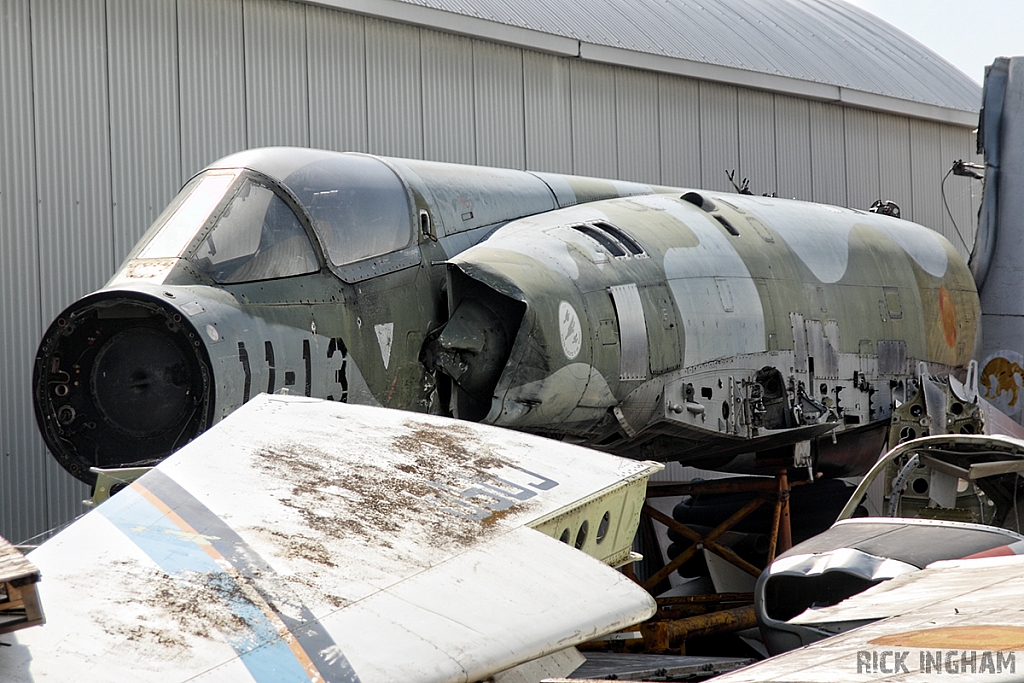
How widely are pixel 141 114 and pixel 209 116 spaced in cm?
77

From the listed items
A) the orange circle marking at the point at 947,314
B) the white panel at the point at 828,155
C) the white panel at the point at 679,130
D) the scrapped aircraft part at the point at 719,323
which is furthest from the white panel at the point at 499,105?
the white panel at the point at 828,155

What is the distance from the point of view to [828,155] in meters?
19.0

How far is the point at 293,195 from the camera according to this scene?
7.80m

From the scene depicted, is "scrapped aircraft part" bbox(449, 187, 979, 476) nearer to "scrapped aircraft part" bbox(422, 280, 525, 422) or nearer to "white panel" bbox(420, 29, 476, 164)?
"scrapped aircraft part" bbox(422, 280, 525, 422)

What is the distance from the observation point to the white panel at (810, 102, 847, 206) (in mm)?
18842

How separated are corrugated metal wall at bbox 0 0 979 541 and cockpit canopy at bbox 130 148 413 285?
354cm

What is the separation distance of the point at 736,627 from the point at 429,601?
743 cm

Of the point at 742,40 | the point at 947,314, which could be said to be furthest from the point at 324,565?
the point at 742,40

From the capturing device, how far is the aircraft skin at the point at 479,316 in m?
6.93

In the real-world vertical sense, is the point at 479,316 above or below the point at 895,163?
below

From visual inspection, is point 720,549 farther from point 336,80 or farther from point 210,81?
point 210,81

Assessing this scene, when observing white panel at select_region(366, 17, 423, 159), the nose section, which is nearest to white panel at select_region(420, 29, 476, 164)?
white panel at select_region(366, 17, 423, 159)

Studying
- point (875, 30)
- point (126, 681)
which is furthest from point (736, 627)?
point (875, 30)

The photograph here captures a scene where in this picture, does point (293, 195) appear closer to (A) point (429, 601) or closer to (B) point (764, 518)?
(A) point (429, 601)
